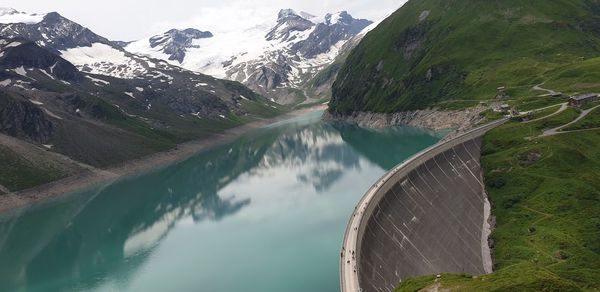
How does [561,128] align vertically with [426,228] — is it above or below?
above

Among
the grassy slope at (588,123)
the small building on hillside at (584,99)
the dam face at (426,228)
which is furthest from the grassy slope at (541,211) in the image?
the small building on hillside at (584,99)

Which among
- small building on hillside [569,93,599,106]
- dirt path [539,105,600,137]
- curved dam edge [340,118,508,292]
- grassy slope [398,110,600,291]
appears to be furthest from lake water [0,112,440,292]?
small building on hillside [569,93,599,106]

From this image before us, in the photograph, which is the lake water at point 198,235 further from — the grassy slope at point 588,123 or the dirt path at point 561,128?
the grassy slope at point 588,123

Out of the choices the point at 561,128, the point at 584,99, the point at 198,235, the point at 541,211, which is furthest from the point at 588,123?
the point at 198,235

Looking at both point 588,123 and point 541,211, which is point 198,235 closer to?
point 541,211

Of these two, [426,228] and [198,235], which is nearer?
[426,228]

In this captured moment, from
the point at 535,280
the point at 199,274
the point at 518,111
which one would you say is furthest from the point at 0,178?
the point at 535,280
